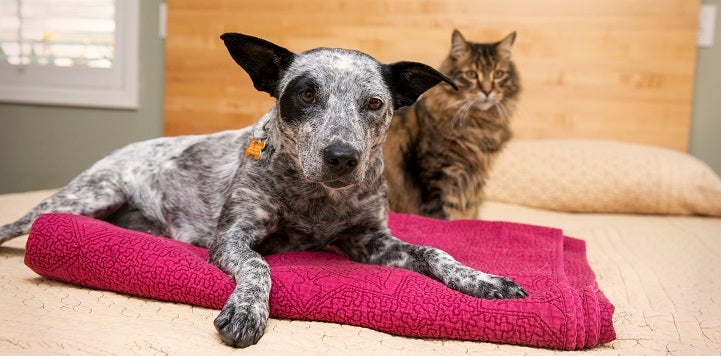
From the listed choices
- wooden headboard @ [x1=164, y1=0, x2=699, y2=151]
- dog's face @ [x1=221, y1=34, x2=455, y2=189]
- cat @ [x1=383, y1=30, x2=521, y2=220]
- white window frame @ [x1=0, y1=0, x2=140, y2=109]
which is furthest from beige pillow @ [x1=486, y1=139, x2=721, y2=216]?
white window frame @ [x1=0, y1=0, x2=140, y2=109]

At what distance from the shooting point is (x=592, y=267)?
8.05 ft

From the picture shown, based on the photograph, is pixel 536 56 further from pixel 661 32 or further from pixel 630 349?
pixel 630 349

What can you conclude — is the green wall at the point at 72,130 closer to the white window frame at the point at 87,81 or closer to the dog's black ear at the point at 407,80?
the white window frame at the point at 87,81

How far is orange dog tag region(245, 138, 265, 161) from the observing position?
6.98 feet

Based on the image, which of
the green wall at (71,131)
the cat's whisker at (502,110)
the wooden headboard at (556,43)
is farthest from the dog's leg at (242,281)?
the green wall at (71,131)

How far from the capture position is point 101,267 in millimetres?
1780

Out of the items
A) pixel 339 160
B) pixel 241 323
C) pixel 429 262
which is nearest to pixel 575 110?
pixel 429 262

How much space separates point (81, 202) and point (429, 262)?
125 cm

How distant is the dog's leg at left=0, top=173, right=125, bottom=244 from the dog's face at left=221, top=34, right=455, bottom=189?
2.33ft

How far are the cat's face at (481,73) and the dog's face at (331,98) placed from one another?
1219mm

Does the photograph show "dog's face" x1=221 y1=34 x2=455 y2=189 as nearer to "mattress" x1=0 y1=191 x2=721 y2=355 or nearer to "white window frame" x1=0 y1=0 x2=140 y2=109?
"mattress" x1=0 y1=191 x2=721 y2=355

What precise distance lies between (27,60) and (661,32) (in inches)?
169

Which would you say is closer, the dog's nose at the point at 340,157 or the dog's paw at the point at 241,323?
the dog's paw at the point at 241,323

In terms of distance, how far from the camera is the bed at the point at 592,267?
4.78 feet
